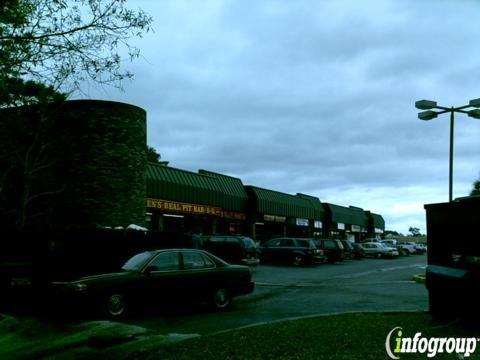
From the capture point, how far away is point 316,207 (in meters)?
61.3

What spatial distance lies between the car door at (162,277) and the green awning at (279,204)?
33.3m

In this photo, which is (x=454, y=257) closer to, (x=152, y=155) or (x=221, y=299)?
(x=221, y=299)

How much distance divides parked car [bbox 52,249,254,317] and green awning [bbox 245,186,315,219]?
1284 inches

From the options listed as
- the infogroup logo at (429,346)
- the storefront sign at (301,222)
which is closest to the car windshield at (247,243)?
the infogroup logo at (429,346)

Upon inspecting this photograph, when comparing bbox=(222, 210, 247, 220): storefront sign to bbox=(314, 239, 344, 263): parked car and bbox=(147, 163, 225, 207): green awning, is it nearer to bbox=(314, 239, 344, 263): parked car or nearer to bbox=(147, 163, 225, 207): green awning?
bbox=(147, 163, 225, 207): green awning

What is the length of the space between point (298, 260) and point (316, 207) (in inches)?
1184

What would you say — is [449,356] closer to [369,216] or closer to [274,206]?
[274,206]

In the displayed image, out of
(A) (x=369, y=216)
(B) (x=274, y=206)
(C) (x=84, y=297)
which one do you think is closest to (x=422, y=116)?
(C) (x=84, y=297)

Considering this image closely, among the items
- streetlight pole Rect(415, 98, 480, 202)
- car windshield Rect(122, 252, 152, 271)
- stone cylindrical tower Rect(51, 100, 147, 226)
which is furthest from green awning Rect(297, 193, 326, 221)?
car windshield Rect(122, 252, 152, 271)

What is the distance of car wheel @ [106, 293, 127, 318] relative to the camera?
10933 mm

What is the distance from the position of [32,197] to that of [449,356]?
23266 millimetres

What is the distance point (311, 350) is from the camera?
23.6ft

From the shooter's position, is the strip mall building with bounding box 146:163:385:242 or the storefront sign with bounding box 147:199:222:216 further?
the strip mall building with bounding box 146:163:385:242

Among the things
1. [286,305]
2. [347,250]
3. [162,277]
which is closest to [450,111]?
[286,305]
